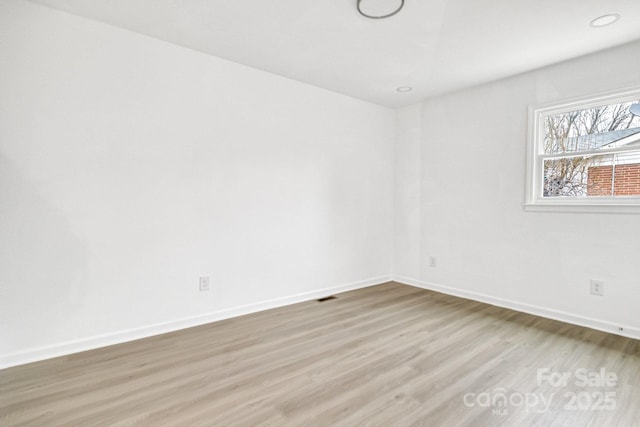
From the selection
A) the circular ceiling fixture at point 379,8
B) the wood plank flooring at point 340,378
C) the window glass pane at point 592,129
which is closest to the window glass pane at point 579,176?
the window glass pane at point 592,129

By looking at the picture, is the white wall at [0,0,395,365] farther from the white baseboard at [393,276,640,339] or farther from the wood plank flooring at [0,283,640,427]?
the white baseboard at [393,276,640,339]

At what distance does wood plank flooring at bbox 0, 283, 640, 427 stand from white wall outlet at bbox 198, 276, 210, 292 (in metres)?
0.34

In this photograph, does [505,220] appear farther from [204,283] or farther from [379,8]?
[204,283]

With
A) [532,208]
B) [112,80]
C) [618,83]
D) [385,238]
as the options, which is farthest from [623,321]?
[112,80]

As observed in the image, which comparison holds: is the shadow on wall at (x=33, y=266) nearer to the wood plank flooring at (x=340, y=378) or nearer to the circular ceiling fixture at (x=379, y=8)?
the wood plank flooring at (x=340, y=378)

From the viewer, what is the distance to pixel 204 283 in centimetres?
284

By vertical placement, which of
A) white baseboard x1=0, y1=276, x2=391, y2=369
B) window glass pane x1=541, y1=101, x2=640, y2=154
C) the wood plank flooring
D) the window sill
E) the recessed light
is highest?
the recessed light

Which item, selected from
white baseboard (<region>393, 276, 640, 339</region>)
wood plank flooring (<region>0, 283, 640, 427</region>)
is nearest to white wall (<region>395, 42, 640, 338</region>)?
white baseboard (<region>393, 276, 640, 339</region>)

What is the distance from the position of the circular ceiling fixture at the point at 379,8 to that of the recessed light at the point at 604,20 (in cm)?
143

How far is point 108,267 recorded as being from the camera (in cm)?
239

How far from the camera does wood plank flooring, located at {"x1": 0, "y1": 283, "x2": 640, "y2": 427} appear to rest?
1.62 metres

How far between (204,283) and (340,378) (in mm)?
1524

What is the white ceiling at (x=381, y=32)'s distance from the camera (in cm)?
210

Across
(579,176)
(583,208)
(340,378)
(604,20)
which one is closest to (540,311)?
(583,208)
